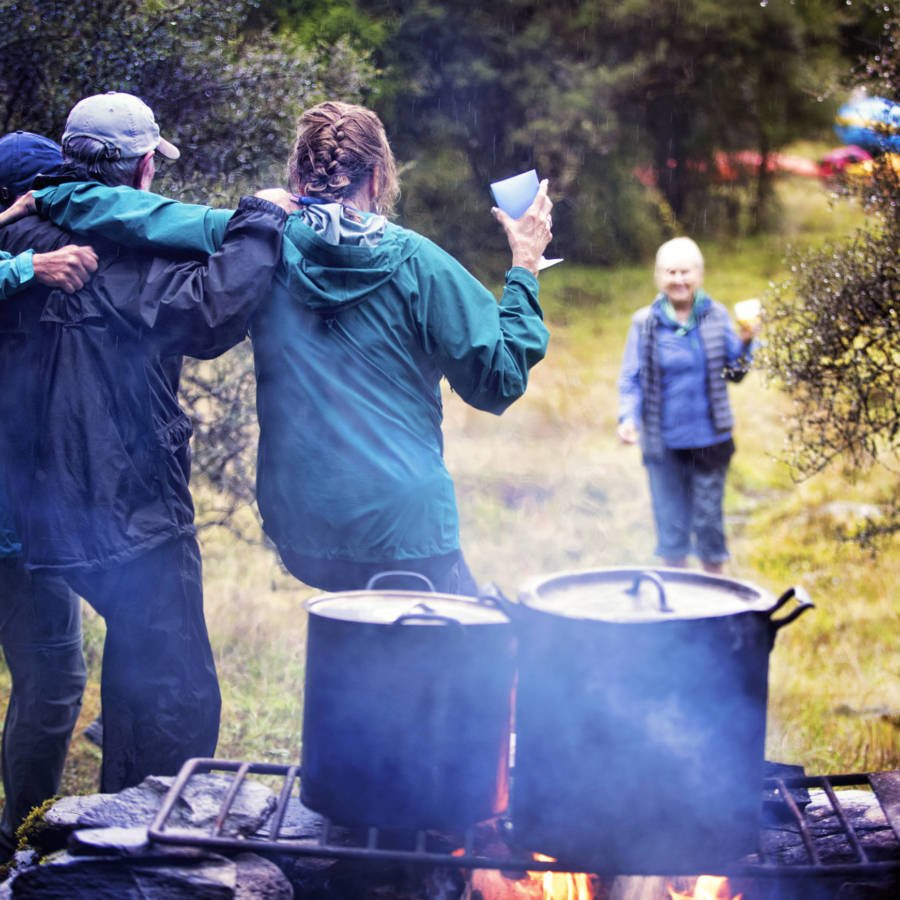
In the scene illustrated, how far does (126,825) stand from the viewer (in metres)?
2.76

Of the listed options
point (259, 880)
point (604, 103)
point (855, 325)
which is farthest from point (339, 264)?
point (604, 103)

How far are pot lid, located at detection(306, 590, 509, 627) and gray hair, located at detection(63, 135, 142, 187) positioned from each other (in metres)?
1.34

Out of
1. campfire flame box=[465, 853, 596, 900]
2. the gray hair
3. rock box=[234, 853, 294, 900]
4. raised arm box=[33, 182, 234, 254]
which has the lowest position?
campfire flame box=[465, 853, 596, 900]

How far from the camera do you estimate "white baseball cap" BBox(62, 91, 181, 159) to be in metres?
3.04

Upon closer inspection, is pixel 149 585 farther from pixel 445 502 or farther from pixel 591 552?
pixel 591 552

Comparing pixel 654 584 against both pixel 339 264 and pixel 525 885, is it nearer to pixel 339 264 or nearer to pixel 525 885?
pixel 525 885

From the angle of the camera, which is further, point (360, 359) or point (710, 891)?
point (360, 359)

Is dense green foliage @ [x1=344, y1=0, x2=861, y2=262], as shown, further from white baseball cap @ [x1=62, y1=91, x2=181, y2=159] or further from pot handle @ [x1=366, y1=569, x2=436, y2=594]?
pot handle @ [x1=366, y1=569, x2=436, y2=594]

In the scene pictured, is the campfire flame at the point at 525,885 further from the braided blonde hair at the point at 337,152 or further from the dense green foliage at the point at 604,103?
the dense green foliage at the point at 604,103

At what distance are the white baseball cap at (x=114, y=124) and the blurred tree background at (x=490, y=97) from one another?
171cm

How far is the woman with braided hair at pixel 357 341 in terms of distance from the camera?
9.44ft

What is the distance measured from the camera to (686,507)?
639cm

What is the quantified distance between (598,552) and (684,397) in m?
2.15

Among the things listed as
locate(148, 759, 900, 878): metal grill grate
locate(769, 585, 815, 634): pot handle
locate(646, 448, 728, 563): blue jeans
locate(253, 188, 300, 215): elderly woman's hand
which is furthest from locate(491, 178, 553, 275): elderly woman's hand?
locate(646, 448, 728, 563): blue jeans
